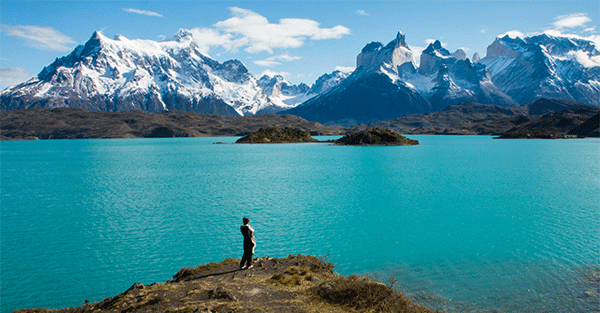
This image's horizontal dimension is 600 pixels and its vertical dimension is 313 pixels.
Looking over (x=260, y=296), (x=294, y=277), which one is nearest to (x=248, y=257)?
(x=294, y=277)

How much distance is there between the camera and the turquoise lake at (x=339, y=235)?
25656 millimetres

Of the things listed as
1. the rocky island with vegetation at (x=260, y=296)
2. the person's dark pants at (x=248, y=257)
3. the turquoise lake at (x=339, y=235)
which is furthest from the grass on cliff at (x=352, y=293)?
the turquoise lake at (x=339, y=235)

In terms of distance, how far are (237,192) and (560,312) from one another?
5117 cm

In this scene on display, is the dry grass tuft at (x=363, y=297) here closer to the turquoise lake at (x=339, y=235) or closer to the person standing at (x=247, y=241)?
the turquoise lake at (x=339, y=235)

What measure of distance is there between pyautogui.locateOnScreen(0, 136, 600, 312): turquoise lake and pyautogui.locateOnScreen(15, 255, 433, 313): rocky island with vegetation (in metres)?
5.00

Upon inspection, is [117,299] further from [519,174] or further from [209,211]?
[519,174]

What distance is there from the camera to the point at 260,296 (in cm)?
2011

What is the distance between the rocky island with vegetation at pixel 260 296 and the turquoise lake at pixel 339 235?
5.00 meters

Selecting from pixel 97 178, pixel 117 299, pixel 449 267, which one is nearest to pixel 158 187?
pixel 97 178

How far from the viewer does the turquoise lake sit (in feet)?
84.2

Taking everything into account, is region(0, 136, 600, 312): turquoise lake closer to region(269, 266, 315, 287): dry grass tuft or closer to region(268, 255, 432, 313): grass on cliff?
region(268, 255, 432, 313): grass on cliff

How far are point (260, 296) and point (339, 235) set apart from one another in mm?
19307

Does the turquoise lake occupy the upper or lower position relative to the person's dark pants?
lower

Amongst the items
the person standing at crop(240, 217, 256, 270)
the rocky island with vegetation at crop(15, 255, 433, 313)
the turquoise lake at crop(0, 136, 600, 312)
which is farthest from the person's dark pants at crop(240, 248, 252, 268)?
the turquoise lake at crop(0, 136, 600, 312)
